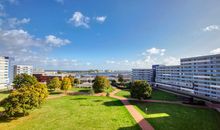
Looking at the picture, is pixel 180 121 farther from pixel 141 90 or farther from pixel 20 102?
pixel 20 102

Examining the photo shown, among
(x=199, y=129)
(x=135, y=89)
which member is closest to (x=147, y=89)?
(x=135, y=89)

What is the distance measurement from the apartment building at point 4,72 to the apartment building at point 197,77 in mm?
94993

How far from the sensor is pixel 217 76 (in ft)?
168

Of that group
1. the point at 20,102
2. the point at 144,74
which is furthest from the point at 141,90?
the point at 144,74

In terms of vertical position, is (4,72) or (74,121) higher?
(4,72)

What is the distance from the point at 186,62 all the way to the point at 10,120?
230 ft

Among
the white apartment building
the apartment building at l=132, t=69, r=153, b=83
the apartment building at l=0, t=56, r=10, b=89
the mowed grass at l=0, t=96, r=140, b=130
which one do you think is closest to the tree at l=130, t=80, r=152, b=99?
the mowed grass at l=0, t=96, r=140, b=130

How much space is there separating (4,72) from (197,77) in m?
103

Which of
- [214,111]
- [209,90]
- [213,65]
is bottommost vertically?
[214,111]

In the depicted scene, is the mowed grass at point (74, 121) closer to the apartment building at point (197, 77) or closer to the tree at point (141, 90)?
the tree at point (141, 90)

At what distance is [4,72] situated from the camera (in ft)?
295

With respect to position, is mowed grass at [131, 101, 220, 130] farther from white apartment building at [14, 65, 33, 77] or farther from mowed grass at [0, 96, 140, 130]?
white apartment building at [14, 65, 33, 77]

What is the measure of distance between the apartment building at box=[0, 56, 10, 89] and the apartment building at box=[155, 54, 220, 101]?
94993 millimetres

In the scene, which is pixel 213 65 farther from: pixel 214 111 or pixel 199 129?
pixel 199 129
